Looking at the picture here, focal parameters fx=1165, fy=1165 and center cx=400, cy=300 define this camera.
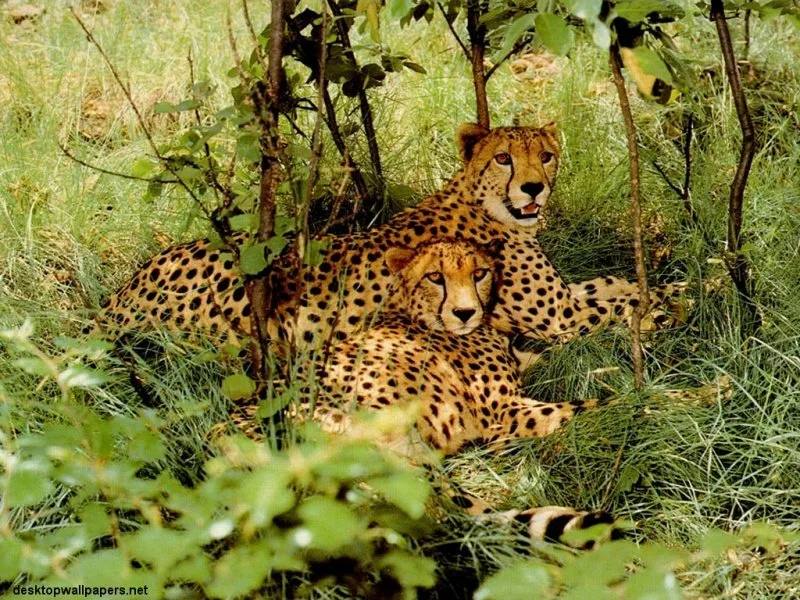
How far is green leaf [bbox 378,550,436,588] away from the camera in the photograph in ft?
7.31

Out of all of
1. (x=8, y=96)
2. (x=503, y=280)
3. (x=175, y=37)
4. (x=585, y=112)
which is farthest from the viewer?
(x=175, y=37)

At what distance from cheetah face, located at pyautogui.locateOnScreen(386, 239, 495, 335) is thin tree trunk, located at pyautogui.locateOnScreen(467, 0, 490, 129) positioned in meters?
0.87

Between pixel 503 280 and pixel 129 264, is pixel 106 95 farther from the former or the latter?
pixel 503 280

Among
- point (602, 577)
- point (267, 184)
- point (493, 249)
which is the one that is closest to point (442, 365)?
point (493, 249)

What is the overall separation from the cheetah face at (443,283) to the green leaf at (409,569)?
1791 millimetres

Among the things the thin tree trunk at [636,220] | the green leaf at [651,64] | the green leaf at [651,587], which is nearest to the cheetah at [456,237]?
the thin tree trunk at [636,220]

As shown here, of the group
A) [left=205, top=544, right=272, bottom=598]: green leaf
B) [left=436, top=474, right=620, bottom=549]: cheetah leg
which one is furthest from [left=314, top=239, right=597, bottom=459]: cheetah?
[left=205, top=544, right=272, bottom=598]: green leaf

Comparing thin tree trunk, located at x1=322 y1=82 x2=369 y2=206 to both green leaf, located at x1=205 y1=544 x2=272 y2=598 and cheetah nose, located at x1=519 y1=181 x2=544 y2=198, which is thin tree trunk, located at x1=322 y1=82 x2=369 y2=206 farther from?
green leaf, located at x1=205 y1=544 x2=272 y2=598

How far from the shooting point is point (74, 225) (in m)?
4.73

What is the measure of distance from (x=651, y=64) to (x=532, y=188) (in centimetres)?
176

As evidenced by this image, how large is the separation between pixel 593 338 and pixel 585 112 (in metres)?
1.89

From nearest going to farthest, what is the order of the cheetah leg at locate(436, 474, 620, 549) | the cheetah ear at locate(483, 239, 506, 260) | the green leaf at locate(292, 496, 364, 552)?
1. the green leaf at locate(292, 496, 364, 552)
2. the cheetah leg at locate(436, 474, 620, 549)
3. the cheetah ear at locate(483, 239, 506, 260)

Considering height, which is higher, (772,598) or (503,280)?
(503,280)

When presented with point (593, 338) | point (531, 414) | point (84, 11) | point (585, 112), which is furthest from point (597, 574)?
point (84, 11)
